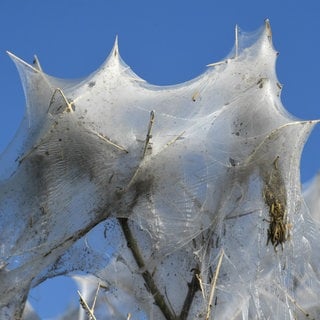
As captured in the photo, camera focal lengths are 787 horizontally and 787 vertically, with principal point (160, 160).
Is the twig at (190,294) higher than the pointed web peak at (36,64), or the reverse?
the pointed web peak at (36,64)

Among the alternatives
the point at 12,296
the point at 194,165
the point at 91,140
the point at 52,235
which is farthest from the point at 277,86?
the point at 12,296

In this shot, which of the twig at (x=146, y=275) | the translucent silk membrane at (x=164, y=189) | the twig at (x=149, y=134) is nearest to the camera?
the twig at (x=149, y=134)

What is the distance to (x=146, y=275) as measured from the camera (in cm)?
434

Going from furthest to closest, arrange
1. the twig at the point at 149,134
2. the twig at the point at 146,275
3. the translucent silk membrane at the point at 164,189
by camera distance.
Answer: the twig at the point at 146,275 < the translucent silk membrane at the point at 164,189 < the twig at the point at 149,134

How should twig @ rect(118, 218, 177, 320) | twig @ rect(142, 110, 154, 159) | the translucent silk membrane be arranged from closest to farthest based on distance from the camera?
twig @ rect(142, 110, 154, 159)
the translucent silk membrane
twig @ rect(118, 218, 177, 320)

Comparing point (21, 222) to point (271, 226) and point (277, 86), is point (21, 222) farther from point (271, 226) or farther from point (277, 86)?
point (277, 86)

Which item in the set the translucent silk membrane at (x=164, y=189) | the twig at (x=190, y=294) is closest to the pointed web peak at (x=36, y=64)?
the translucent silk membrane at (x=164, y=189)

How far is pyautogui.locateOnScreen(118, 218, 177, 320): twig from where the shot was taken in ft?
14.1

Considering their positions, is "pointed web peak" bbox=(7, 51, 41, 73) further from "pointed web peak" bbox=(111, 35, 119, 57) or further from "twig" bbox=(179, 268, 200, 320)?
"twig" bbox=(179, 268, 200, 320)

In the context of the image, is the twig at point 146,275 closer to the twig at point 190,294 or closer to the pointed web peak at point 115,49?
the twig at point 190,294

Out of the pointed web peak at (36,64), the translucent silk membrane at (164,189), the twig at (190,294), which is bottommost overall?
the twig at (190,294)

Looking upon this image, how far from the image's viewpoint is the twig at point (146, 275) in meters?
4.30

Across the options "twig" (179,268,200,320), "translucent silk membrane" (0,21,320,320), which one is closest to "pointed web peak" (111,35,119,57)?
"translucent silk membrane" (0,21,320,320)

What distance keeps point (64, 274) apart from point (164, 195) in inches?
33.2
